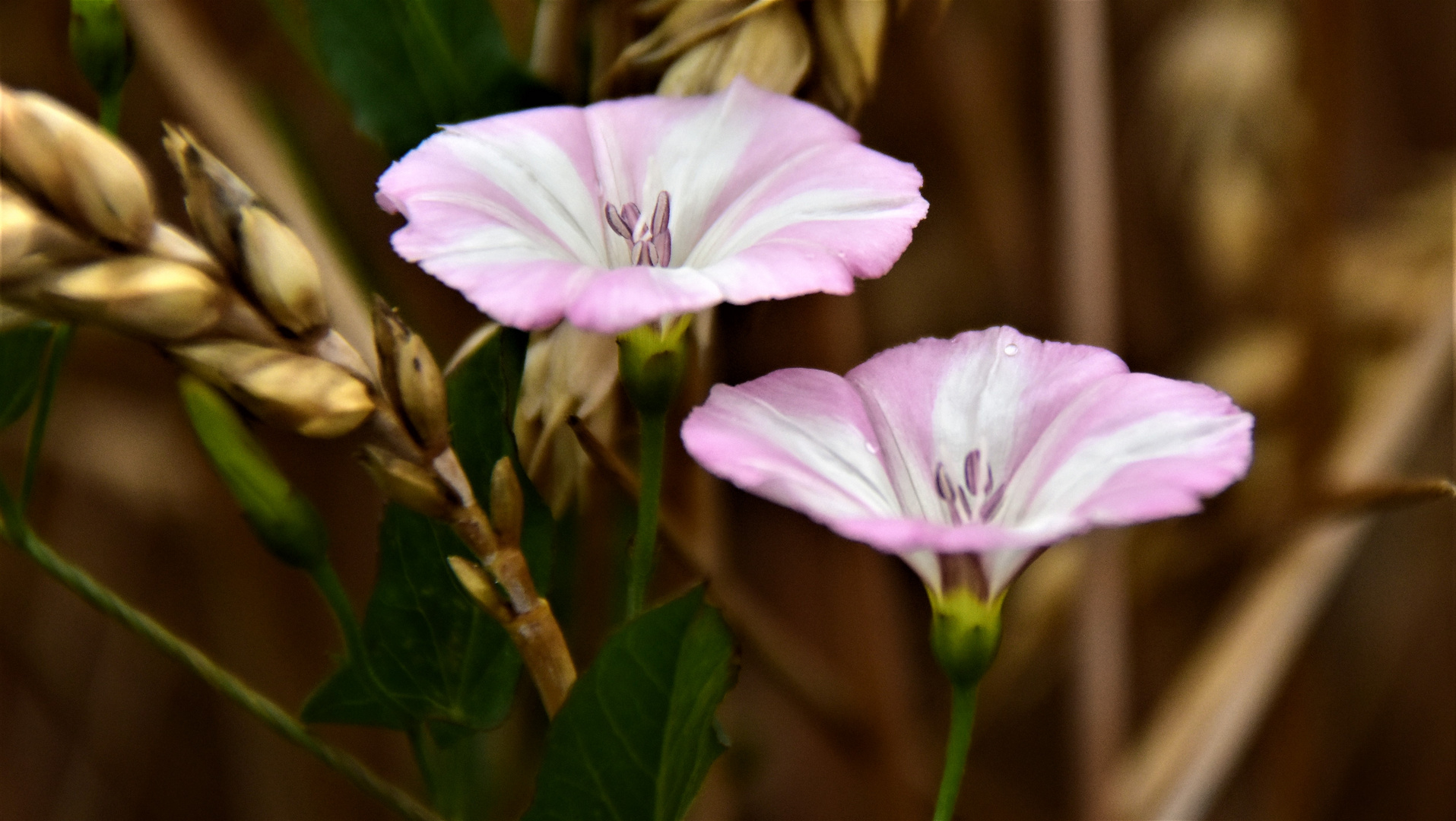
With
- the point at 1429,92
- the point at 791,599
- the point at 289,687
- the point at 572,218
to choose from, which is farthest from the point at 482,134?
the point at 1429,92

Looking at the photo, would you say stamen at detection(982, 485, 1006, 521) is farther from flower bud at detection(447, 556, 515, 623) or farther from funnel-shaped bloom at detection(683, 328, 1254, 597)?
flower bud at detection(447, 556, 515, 623)

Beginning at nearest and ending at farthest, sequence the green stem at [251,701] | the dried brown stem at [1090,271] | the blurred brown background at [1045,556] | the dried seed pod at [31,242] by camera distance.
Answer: the dried seed pod at [31,242] < the green stem at [251,701] < the dried brown stem at [1090,271] < the blurred brown background at [1045,556]

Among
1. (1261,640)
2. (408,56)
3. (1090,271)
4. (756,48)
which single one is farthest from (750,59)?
(1261,640)

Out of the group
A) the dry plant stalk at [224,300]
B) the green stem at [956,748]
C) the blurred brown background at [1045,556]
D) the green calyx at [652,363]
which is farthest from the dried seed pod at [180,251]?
the blurred brown background at [1045,556]

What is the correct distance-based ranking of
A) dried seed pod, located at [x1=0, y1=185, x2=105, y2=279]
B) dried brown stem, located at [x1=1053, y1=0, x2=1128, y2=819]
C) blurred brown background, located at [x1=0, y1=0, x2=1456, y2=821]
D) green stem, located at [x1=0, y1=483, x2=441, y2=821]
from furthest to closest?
blurred brown background, located at [x1=0, y1=0, x2=1456, y2=821] < dried brown stem, located at [x1=1053, y1=0, x2=1128, y2=819] < green stem, located at [x1=0, y1=483, x2=441, y2=821] < dried seed pod, located at [x1=0, y1=185, x2=105, y2=279]

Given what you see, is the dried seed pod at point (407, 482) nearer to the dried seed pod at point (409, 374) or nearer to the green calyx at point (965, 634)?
the dried seed pod at point (409, 374)

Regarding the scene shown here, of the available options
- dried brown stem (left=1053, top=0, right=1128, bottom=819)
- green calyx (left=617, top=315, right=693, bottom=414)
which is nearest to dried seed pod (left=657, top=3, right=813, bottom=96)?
green calyx (left=617, top=315, right=693, bottom=414)

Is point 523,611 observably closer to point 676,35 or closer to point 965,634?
point 965,634
